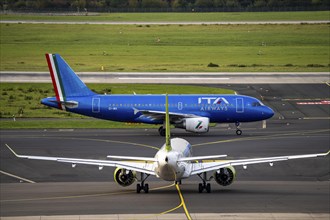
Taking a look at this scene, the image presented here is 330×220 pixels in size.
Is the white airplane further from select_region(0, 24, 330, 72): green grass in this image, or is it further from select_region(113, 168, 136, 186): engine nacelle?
select_region(0, 24, 330, 72): green grass

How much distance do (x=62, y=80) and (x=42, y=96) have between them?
70.5 ft

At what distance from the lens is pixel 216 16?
197 m

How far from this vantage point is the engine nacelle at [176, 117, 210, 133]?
70.5 metres

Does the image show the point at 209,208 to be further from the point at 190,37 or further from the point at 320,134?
the point at 190,37

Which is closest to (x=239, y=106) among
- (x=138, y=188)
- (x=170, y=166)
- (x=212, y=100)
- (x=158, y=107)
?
(x=212, y=100)

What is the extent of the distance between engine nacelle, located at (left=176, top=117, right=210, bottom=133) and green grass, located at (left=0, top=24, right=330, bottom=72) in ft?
157

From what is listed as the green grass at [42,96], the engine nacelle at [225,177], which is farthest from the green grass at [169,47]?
the engine nacelle at [225,177]

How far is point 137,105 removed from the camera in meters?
72.2

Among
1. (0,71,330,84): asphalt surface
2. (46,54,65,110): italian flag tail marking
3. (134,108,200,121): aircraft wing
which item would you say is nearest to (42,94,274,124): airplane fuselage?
(134,108,200,121): aircraft wing

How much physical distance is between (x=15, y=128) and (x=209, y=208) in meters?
37.4

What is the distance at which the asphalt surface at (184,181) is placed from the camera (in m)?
42.4

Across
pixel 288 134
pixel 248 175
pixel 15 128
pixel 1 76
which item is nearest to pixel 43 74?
pixel 1 76

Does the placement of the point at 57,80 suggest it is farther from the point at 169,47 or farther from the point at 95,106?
the point at 169,47

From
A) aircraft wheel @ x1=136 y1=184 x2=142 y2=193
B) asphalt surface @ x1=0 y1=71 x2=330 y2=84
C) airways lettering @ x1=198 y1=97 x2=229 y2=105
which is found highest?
airways lettering @ x1=198 y1=97 x2=229 y2=105
